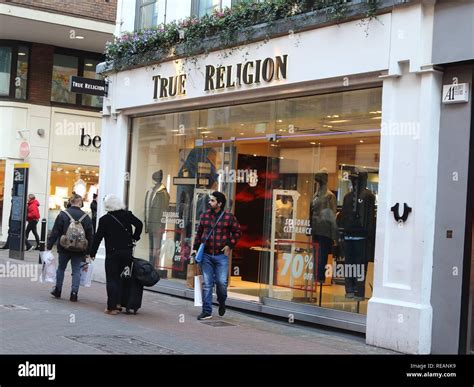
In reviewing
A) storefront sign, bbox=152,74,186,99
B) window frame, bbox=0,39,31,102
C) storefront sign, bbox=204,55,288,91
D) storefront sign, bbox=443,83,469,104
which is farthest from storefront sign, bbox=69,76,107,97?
window frame, bbox=0,39,31,102

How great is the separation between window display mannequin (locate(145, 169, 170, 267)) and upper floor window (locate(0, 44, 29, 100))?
1106 cm

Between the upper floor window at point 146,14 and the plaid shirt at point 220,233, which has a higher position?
the upper floor window at point 146,14

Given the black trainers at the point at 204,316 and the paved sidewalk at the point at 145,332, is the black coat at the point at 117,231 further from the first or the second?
the black trainers at the point at 204,316

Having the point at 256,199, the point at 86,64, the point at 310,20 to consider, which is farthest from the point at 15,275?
the point at 86,64

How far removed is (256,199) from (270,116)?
1.51 metres

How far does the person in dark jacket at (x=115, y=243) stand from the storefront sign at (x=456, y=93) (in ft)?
16.0

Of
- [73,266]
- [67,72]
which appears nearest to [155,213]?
[73,266]

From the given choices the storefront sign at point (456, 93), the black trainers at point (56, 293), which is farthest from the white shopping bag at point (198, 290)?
the storefront sign at point (456, 93)

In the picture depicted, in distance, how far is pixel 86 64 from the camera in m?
25.5

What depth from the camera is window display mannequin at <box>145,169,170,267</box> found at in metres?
15.0

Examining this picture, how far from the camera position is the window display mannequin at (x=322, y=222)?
11.3 m

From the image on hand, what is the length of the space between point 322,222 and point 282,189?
1.05 metres

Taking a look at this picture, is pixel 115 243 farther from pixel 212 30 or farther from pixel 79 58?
pixel 79 58
